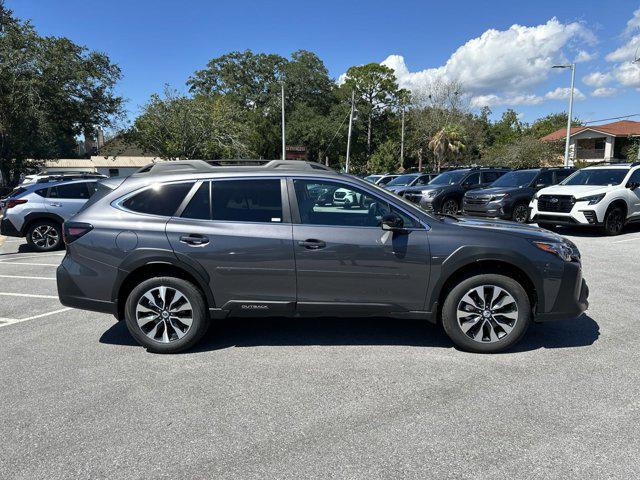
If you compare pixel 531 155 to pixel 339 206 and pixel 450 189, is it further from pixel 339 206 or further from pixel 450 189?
pixel 339 206

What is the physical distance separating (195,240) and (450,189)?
12096 mm

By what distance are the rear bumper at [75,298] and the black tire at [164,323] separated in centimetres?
19

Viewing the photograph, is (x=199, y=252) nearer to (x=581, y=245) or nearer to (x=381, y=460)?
(x=381, y=460)

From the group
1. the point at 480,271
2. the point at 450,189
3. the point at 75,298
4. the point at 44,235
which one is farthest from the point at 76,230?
the point at 450,189

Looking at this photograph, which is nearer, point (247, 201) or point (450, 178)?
point (247, 201)

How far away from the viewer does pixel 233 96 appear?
161ft

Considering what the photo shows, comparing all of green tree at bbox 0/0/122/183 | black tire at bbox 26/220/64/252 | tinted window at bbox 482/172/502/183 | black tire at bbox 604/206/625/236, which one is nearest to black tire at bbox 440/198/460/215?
tinted window at bbox 482/172/502/183

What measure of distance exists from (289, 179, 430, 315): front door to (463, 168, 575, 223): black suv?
9537 mm

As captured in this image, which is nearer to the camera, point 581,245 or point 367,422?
point 367,422

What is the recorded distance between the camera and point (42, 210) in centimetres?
1008

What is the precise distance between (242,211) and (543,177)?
1213cm

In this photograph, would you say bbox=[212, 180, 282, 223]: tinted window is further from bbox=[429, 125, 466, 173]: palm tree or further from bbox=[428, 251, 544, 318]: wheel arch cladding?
bbox=[429, 125, 466, 173]: palm tree

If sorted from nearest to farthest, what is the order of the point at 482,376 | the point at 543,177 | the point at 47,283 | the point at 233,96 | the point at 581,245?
the point at 482,376
the point at 47,283
the point at 581,245
the point at 543,177
the point at 233,96

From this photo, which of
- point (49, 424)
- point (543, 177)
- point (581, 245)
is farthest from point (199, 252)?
point (543, 177)
